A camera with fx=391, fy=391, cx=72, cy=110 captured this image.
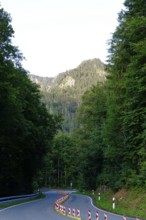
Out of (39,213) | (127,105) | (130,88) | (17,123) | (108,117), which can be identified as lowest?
(39,213)

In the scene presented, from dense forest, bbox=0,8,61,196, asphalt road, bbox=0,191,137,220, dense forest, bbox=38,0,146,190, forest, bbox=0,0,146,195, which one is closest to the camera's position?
asphalt road, bbox=0,191,137,220

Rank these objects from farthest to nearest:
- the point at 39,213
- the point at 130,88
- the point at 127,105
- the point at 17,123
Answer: the point at 17,123 < the point at 127,105 < the point at 130,88 < the point at 39,213

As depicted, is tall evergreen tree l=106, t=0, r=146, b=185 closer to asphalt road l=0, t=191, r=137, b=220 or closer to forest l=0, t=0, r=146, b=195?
forest l=0, t=0, r=146, b=195

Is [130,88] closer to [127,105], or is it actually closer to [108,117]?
[127,105]

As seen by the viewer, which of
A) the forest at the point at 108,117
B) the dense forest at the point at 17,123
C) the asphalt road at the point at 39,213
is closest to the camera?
the asphalt road at the point at 39,213

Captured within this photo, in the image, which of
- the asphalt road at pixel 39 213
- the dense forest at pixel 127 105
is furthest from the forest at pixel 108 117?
the asphalt road at pixel 39 213

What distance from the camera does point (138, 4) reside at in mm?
35531

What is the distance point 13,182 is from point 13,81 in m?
17.4

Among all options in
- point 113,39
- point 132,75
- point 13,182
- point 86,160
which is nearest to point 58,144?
point 86,160

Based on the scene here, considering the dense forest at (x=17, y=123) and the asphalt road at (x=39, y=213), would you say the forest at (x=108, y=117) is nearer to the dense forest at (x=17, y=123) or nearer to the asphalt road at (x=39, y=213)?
the dense forest at (x=17, y=123)

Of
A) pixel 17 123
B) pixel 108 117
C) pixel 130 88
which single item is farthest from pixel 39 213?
pixel 108 117

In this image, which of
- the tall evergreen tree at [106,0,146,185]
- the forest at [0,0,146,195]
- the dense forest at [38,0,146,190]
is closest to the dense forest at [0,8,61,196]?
the forest at [0,0,146,195]

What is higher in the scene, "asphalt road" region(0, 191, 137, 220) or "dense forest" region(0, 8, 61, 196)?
"dense forest" region(0, 8, 61, 196)

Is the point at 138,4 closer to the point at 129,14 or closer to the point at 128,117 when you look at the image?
the point at 129,14
